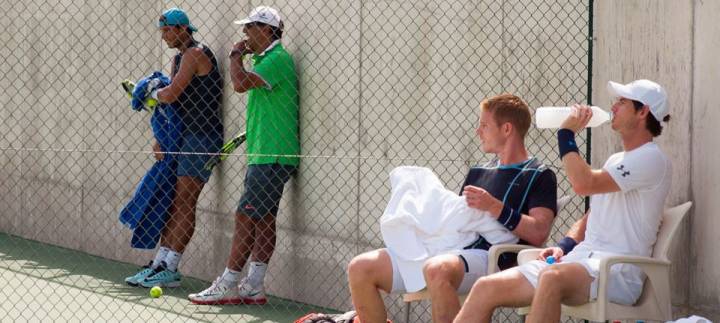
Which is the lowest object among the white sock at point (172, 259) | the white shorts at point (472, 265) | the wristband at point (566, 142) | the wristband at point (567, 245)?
the white sock at point (172, 259)

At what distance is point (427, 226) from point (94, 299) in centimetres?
303

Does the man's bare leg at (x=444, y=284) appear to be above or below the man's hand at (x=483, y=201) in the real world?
below

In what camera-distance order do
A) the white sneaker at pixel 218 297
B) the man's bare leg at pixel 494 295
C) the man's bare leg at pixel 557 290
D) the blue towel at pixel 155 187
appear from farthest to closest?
the blue towel at pixel 155 187 < the white sneaker at pixel 218 297 < the man's bare leg at pixel 494 295 < the man's bare leg at pixel 557 290

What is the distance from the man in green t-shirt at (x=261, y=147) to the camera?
8469 mm

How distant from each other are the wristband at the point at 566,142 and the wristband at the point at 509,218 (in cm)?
46

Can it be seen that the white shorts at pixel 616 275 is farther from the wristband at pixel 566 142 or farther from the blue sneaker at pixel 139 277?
the blue sneaker at pixel 139 277

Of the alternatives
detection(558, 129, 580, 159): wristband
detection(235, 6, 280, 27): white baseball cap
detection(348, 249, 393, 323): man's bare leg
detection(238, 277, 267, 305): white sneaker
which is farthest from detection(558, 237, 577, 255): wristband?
detection(235, 6, 280, 27): white baseball cap

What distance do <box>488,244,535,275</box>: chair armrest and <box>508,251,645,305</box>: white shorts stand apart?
37 cm

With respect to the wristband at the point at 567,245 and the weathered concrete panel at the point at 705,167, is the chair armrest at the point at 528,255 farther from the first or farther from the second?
the weathered concrete panel at the point at 705,167

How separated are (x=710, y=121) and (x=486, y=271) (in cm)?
108

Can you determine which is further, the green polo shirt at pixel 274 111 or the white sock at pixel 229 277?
the white sock at pixel 229 277

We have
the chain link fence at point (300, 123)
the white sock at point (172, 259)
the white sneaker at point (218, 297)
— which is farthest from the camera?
the white sock at point (172, 259)

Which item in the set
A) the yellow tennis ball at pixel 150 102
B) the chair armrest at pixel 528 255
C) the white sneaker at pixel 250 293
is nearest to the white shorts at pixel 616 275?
the chair armrest at pixel 528 255

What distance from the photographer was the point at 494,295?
5.72 meters
